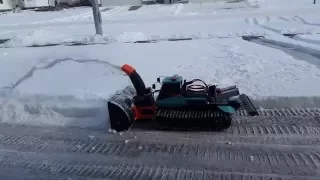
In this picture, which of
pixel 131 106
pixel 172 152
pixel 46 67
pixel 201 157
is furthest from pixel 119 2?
pixel 201 157

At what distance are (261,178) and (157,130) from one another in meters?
1.77

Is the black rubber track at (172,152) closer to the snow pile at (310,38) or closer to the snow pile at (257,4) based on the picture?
the snow pile at (310,38)

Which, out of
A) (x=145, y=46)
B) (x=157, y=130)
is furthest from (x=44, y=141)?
(x=145, y=46)

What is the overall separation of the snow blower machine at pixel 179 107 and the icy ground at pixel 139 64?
0.55 meters

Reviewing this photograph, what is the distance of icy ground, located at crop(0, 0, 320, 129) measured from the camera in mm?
5969

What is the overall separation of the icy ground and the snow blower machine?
0.55m

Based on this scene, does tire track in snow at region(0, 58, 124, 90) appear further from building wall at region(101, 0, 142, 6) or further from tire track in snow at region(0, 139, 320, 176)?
building wall at region(101, 0, 142, 6)

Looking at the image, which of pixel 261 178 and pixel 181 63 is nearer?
pixel 261 178

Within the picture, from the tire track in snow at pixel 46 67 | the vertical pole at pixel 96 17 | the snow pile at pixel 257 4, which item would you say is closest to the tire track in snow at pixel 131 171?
the tire track in snow at pixel 46 67

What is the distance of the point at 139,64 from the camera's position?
8.77m

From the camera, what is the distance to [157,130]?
16.5 ft

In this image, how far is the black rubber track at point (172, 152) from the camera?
3.89 meters

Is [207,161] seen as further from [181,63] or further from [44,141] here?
[181,63]

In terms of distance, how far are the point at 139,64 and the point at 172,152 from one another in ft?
15.3
